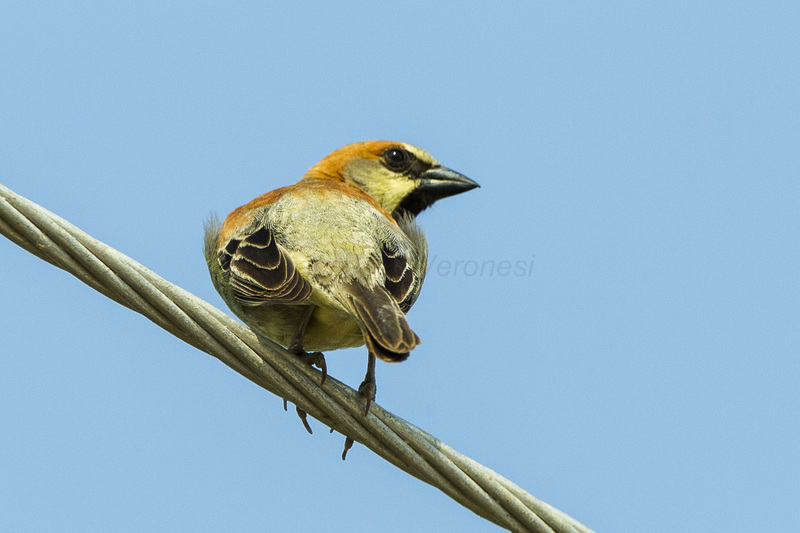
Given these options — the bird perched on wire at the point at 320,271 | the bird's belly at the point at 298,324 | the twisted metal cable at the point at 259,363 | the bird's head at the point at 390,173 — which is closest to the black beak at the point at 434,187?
the bird's head at the point at 390,173

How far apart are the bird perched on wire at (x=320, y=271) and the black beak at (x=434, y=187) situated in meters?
1.73

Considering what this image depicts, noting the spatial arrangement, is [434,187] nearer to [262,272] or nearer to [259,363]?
[262,272]

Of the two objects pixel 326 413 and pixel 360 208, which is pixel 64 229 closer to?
pixel 326 413

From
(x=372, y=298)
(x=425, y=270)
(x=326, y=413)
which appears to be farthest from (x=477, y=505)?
Result: (x=425, y=270)

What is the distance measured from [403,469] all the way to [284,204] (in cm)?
242

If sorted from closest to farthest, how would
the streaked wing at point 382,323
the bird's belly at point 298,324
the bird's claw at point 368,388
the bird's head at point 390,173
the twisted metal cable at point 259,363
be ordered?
the twisted metal cable at point 259,363 < the streaked wing at point 382,323 < the bird's claw at point 368,388 < the bird's belly at point 298,324 < the bird's head at point 390,173

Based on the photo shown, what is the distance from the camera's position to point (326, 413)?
3916 mm

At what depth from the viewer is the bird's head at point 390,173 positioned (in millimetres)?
8125

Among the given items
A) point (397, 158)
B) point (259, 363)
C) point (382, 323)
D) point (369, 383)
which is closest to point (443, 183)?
point (397, 158)

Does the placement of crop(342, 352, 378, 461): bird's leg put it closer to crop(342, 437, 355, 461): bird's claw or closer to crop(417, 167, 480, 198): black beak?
crop(342, 437, 355, 461): bird's claw

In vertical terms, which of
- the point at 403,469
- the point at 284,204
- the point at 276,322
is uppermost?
the point at 284,204

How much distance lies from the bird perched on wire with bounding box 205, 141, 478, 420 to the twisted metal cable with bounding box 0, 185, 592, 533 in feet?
0.77

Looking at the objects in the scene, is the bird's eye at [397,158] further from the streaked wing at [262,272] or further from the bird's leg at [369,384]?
the bird's leg at [369,384]

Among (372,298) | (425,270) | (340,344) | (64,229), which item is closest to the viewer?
(64,229)
